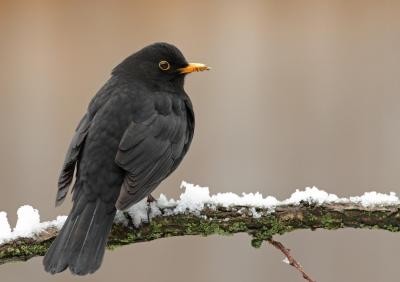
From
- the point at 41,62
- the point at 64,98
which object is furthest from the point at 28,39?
the point at 64,98

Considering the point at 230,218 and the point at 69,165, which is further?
the point at 69,165

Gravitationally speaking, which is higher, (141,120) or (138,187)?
(141,120)

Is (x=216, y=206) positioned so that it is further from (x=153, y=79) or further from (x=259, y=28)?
(x=259, y=28)

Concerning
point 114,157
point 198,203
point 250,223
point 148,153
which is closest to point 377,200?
point 250,223

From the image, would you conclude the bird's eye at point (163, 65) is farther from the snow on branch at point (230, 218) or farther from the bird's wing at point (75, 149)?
the snow on branch at point (230, 218)

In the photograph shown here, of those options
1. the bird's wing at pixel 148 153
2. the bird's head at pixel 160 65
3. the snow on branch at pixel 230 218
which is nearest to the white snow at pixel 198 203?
the snow on branch at pixel 230 218

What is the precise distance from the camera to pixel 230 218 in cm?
333

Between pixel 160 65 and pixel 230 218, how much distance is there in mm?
1196

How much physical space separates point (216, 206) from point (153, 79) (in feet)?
3.55

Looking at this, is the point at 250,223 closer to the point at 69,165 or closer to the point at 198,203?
the point at 198,203

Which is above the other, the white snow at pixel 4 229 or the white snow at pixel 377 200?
the white snow at pixel 377 200

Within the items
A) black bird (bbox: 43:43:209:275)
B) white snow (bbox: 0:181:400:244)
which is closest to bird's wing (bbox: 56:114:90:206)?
black bird (bbox: 43:43:209:275)

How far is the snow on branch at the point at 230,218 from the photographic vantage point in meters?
3.25

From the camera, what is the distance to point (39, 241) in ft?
11.2
